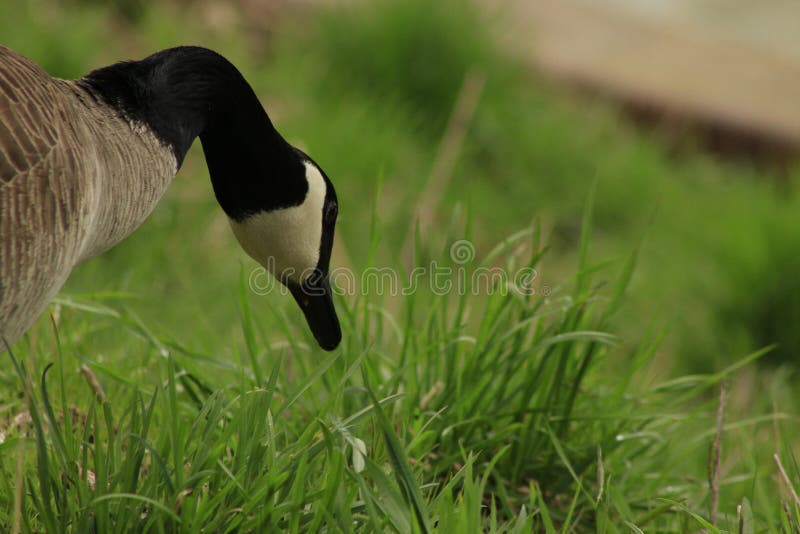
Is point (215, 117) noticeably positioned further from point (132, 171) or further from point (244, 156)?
point (132, 171)

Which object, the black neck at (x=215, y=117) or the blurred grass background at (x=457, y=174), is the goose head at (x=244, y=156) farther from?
the blurred grass background at (x=457, y=174)

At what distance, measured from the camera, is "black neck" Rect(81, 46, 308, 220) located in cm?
238

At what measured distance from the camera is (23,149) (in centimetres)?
198

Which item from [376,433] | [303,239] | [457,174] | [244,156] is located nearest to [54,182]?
[244,156]

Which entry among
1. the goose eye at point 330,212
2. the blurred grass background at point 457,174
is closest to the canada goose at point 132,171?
the goose eye at point 330,212

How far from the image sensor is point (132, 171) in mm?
2277

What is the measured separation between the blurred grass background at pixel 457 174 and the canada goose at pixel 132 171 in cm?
115

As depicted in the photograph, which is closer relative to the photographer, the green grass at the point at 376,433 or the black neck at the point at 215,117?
the green grass at the point at 376,433

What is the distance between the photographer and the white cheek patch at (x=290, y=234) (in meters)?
2.47

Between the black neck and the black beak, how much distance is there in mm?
205

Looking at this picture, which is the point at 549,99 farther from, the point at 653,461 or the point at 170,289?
the point at 653,461

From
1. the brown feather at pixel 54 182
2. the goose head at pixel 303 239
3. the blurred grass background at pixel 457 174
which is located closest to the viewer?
the brown feather at pixel 54 182

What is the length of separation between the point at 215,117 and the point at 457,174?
10.1 ft

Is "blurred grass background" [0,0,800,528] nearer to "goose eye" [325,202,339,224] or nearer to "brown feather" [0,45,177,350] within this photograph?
"goose eye" [325,202,339,224]
